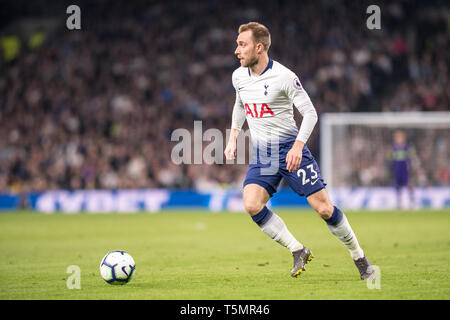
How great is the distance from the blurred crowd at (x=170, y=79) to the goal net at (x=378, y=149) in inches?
57.4

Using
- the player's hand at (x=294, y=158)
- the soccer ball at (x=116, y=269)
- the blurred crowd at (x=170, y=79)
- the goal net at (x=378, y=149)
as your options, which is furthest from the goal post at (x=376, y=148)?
the soccer ball at (x=116, y=269)

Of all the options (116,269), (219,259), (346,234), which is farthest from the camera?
(219,259)

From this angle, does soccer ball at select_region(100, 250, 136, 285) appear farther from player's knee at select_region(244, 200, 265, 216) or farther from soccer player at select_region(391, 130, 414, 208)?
soccer player at select_region(391, 130, 414, 208)

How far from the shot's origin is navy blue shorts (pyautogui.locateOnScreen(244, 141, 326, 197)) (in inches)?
278

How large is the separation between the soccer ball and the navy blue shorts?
1481 millimetres

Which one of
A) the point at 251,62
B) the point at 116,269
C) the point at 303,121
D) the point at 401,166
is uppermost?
the point at 251,62

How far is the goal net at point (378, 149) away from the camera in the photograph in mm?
22188

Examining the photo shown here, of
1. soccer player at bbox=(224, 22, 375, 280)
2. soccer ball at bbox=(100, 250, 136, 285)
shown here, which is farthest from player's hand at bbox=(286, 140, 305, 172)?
soccer ball at bbox=(100, 250, 136, 285)

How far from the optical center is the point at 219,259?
948cm

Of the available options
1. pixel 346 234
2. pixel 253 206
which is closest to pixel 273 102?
pixel 253 206

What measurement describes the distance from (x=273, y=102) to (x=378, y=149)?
1624 cm

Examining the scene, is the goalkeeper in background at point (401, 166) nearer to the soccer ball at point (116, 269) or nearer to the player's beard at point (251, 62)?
the player's beard at point (251, 62)

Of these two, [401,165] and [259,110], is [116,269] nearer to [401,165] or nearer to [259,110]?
[259,110]

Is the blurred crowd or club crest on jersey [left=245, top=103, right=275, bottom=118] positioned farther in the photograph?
the blurred crowd
